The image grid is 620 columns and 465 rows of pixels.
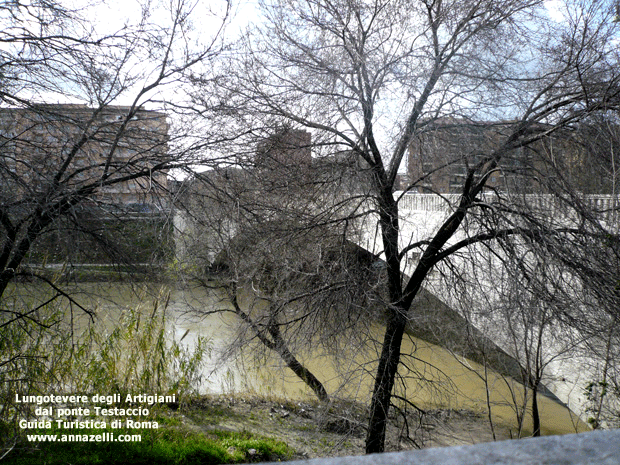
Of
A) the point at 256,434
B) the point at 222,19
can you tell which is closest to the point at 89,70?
the point at 222,19

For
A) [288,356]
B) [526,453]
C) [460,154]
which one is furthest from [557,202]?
[526,453]

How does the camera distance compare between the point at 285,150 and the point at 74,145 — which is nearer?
the point at 74,145

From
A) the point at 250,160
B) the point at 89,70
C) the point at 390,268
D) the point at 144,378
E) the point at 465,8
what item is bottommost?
the point at 144,378

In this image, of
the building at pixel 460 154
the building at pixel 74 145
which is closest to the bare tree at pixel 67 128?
the building at pixel 74 145

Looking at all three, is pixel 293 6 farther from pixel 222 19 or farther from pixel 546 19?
pixel 546 19

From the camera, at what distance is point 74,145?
504 cm

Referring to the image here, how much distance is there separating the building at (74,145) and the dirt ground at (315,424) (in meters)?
4.27

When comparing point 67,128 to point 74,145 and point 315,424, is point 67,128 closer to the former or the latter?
point 74,145

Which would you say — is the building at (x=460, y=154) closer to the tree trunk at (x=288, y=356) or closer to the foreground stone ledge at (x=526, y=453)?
the tree trunk at (x=288, y=356)

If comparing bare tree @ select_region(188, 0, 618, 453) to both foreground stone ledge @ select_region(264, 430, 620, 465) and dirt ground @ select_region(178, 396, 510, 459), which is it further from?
foreground stone ledge @ select_region(264, 430, 620, 465)

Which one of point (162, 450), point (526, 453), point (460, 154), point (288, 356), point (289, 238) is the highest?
point (460, 154)

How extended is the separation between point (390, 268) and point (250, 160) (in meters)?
2.45

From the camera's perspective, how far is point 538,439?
2.75 feet

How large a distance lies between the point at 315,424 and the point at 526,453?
29.4ft
